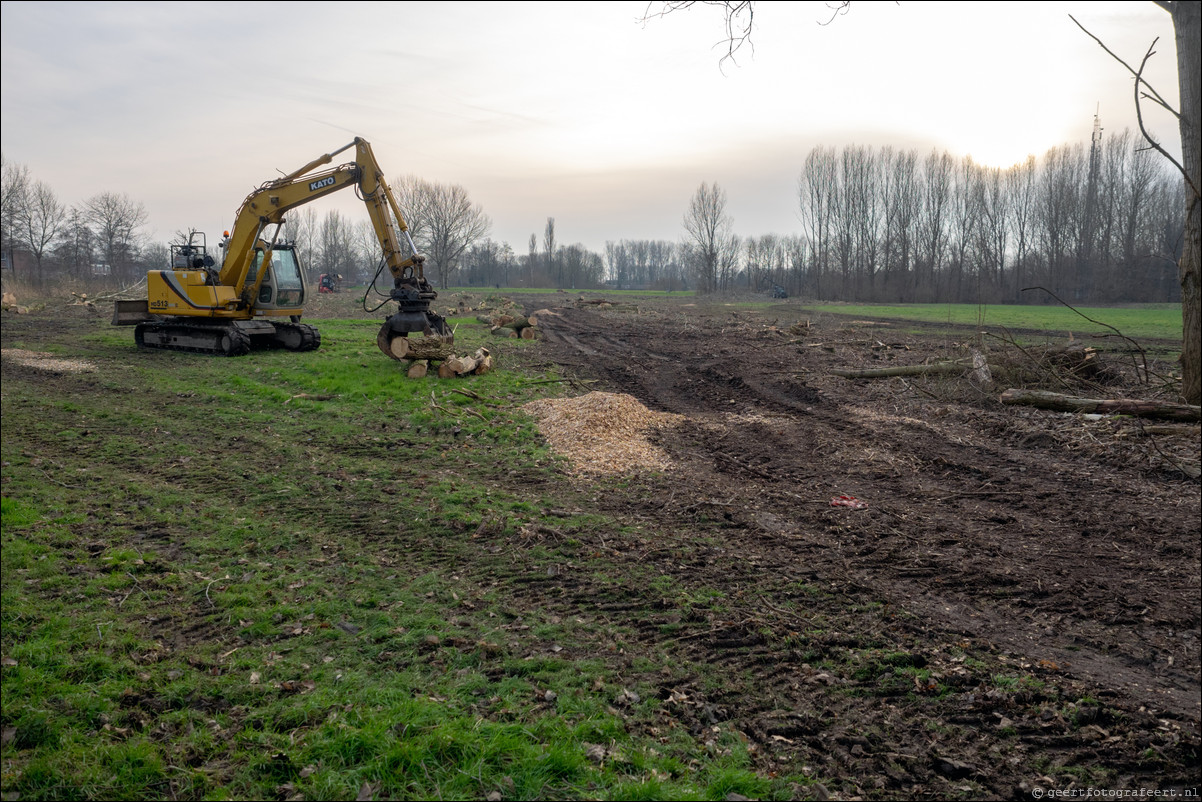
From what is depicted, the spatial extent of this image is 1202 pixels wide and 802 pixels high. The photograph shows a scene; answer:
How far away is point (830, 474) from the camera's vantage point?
8.29m

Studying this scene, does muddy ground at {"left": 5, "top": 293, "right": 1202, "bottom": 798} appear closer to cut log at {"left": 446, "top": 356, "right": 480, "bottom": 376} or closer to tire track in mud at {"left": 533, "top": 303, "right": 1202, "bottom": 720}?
tire track in mud at {"left": 533, "top": 303, "right": 1202, "bottom": 720}

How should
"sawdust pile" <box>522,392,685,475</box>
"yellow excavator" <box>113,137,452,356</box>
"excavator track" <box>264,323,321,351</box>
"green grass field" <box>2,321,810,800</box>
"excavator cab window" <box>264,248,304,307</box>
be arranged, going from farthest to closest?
"excavator track" <box>264,323,321,351</box> < "excavator cab window" <box>264,248,304,307</box> < "yellow excavator" <box>113,137,452,356</box> < "sawdust pile" <box>522,392,685,475</box> < "green grass field" <box>2,321,810,800</box>

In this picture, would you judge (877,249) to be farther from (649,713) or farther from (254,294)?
(649,713)

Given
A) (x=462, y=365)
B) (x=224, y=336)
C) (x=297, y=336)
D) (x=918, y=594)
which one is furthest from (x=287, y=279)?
(x=918, y=594)

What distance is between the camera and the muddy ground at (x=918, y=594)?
3.51 metres

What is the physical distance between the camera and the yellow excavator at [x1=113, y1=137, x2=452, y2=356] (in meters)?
16.7

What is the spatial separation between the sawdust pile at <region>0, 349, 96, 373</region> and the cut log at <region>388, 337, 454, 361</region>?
6648 mm

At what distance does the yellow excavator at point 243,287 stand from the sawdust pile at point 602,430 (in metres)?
6.48

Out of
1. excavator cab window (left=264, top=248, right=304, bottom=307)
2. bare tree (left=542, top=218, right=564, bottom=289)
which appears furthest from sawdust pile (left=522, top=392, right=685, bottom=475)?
bare tree (left=542, top=218, right=564, bottom=289)

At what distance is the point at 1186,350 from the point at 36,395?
1792cm

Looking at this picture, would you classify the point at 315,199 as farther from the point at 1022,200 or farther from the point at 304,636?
the point at 1022,200

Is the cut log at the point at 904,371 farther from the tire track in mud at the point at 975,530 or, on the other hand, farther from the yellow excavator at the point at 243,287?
the yellow excavator at the point at 243,287

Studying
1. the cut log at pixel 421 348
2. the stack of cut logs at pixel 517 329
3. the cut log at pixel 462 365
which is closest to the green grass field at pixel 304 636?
the cut log at pixel 462 365

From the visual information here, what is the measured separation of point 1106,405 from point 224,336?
18.6 meters
